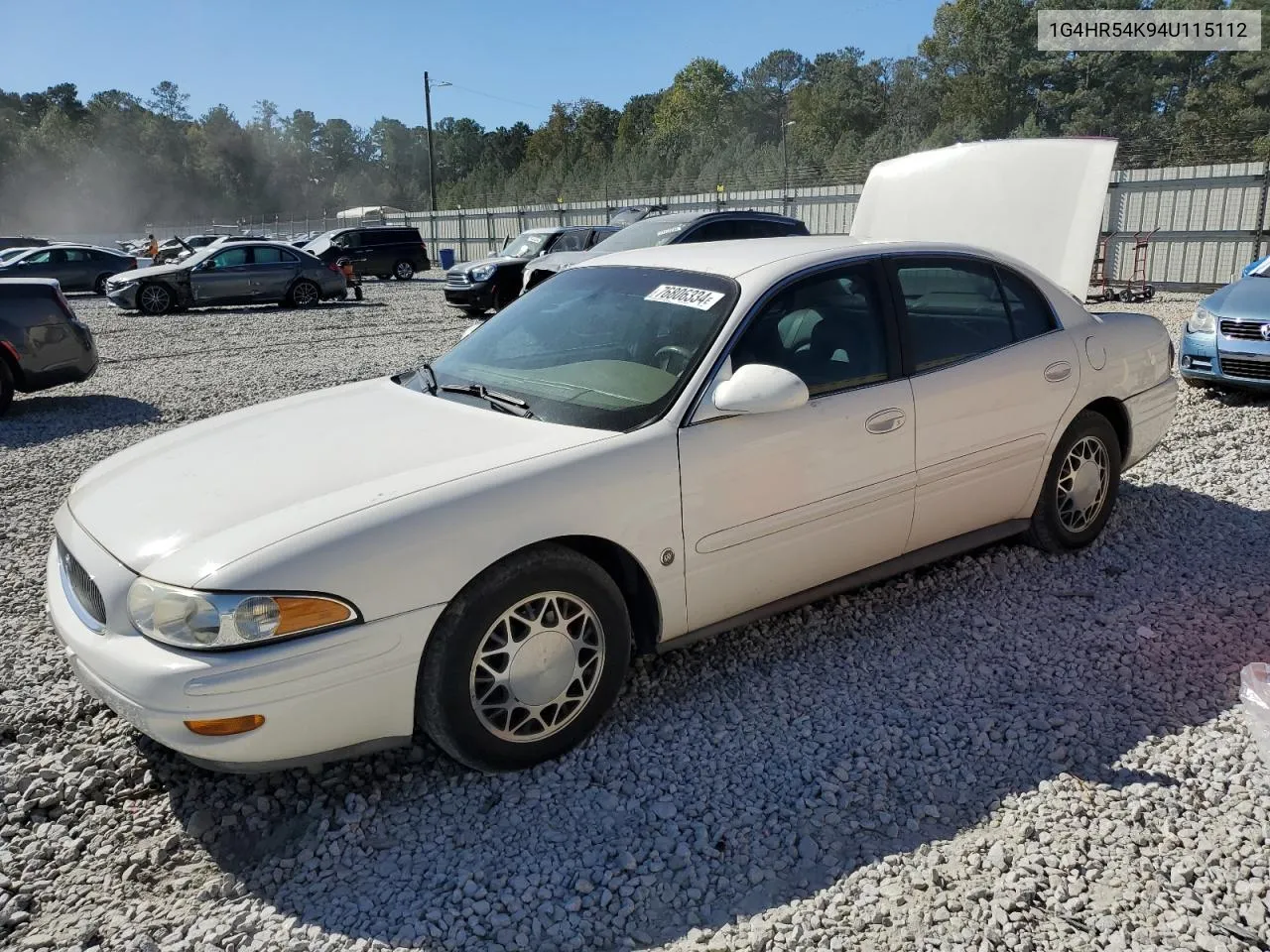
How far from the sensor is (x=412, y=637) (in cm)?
268

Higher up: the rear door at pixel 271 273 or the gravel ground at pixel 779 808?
the rear door at pixel 271 273

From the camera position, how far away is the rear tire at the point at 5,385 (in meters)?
8.93

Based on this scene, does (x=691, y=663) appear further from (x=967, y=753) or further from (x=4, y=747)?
(x=4, y=747)

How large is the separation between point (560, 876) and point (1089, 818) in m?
1.50

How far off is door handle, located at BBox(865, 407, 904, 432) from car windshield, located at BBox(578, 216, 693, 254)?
369 inches

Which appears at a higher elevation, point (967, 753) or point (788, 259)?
point (788, 259)

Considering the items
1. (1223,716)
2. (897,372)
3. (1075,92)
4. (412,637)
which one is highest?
(1075,92)

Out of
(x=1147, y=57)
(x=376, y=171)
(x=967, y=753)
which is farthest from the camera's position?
(x=376, y=171)

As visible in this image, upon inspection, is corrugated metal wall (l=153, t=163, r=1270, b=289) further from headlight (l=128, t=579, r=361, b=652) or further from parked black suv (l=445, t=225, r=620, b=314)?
headlight (l=128, t=579, r=361, b=652)

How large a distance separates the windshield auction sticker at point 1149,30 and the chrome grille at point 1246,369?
32.2 metres

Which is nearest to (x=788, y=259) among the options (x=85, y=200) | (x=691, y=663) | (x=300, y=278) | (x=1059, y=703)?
(x=691, y=663)

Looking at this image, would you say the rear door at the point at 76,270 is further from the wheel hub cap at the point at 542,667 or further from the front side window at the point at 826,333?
the wheel hub cap at the point at 542,667

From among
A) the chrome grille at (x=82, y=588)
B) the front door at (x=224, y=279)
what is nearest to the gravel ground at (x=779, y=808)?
Result: the chrome grille at (x=82, y=588)

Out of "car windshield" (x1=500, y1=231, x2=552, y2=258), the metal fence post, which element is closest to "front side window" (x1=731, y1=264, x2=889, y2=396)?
"car windshield" (x1=500, y1=231, x2=552, y2=258)
